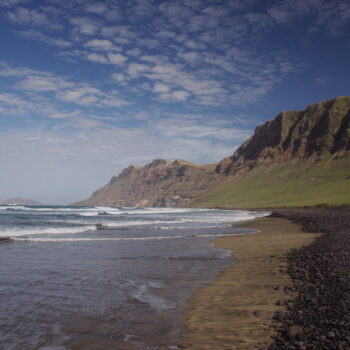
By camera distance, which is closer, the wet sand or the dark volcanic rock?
the dark volcanic rock

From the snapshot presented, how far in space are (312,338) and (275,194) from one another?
163 m

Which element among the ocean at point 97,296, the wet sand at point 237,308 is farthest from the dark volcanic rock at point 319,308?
the ocean at point 97,296

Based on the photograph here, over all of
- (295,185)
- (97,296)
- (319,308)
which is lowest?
(97,296)

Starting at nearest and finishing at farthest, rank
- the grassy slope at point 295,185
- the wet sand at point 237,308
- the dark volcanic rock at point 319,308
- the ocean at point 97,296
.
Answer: the dark volcanic rock at point 319,308 < the wet sand at point 237,308 < the ocean at point 97,296 < the grassy slope at point 295,185

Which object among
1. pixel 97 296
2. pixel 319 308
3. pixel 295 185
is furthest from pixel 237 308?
pixel 295 185

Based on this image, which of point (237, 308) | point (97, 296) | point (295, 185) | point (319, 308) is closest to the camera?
point (319, 308)

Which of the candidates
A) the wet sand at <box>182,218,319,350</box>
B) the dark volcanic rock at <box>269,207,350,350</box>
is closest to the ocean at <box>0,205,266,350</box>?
the wet sand at <box>182,218,319,350</box>

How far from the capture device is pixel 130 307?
29.2 ft

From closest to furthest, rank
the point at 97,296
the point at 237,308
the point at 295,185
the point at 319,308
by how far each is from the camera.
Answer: the point at 319,308 < the point at 237,308 < the point at 97,296 < the point at 295,185

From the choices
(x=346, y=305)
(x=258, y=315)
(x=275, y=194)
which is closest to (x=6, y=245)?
(x=258, y=315)

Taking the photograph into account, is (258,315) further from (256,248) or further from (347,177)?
(347,177)

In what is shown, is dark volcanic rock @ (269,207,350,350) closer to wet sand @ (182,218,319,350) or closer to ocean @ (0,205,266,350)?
wet sand @ (182,218,319,350)

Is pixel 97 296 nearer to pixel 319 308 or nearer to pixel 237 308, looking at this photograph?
pixel 237 308

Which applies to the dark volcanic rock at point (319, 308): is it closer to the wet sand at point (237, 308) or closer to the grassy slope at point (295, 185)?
the wet sand at point (237, 308)
